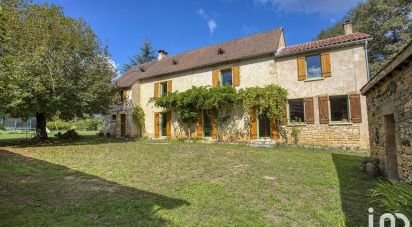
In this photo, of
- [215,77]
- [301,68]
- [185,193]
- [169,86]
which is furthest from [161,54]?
[185,193]

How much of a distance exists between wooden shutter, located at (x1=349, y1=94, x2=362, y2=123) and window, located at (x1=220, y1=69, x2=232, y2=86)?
279 inches

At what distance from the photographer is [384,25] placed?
21734mm

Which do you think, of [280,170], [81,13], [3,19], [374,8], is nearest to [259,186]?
[280,170]

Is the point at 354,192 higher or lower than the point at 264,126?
lower

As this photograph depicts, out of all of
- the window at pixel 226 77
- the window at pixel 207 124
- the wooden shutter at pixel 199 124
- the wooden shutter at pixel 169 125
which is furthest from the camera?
the wooden shutter at pixel 169 125

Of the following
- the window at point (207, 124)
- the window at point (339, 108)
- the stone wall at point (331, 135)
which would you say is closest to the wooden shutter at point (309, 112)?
the stone wall at point (331, 135)

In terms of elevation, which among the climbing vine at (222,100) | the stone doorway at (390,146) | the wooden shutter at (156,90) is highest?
the wooden shutter at (156,90)

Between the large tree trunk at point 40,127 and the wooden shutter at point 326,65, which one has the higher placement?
the wooden shutter at point 326,65

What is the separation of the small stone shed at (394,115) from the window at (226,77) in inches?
372

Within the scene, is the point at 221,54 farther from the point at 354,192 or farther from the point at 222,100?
the point at 354,192

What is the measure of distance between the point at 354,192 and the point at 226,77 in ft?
39.1

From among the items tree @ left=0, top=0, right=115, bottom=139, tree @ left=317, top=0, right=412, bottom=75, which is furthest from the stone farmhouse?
tree @ left=317, top=0, right=412, bottom=75

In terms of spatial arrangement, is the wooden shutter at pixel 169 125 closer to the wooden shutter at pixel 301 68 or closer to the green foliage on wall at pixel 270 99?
the green foliage on wall at pixel 270 99

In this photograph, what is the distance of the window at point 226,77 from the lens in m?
16.0
